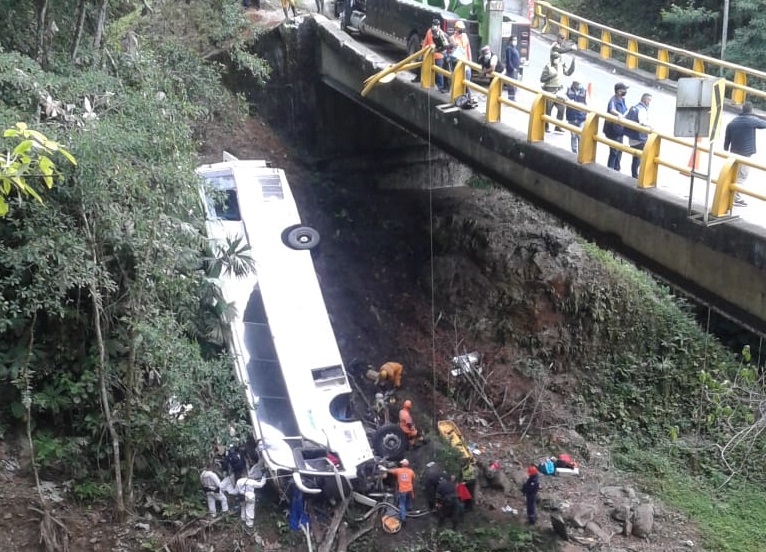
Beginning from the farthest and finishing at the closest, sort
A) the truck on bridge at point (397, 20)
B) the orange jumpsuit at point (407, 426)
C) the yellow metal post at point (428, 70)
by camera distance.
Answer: the truck on bridge at point (397, 20) < the orange jumpsuit at point (407, 426) < the yellow metal post at point (428, 70)

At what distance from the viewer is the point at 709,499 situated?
574 inches

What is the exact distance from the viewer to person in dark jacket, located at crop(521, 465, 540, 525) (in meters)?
13.3

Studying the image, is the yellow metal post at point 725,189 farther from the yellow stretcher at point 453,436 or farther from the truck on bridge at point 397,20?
the yellow stretcher at point 453,436

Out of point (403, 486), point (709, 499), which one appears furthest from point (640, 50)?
point (403, 486)

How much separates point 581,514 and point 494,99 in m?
7.00

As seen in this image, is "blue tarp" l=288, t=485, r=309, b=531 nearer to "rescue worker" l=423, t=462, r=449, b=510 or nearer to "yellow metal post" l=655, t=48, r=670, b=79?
"rescue worker" l=423, t=462, r=449, b=510

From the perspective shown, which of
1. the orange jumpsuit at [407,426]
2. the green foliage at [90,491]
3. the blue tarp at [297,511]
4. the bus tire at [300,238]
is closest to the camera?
the green foliage at [90,491]

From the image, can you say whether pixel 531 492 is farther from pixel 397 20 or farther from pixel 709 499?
pixel 397 20

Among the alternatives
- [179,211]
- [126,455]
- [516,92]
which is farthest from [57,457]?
[516,92]

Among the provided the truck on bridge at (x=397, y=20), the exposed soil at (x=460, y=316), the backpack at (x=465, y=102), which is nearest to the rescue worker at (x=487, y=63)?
the backpack at (x=465, y=102)

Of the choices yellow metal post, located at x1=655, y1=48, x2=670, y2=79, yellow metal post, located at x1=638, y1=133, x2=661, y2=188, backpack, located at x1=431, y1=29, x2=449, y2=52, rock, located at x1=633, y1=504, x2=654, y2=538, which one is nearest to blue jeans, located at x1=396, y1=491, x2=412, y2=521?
rock, located at x1=633, y1=504, x2=654, y2=538

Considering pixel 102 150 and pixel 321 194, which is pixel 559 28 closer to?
pixel 321 194

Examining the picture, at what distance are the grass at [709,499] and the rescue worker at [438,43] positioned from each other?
25.8ft

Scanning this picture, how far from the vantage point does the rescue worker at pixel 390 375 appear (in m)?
16.1
